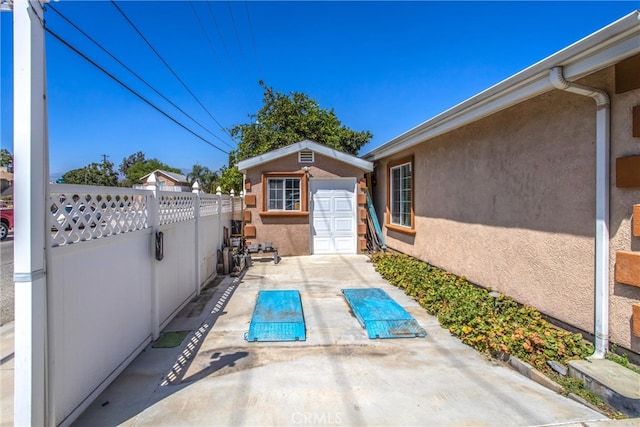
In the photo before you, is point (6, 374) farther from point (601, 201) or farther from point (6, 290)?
point (601, 201)

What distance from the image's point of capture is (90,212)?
2887mm

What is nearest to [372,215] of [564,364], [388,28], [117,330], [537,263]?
[388,28]

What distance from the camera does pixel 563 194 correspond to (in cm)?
388

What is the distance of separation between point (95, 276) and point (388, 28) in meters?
10.0

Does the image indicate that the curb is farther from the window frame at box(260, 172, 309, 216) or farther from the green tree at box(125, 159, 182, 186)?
the green tree at box(125, 159, 182, 186)

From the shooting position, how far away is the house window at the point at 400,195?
339 inches

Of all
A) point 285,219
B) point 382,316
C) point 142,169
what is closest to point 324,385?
point 382,316

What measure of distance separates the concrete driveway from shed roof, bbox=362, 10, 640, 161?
9.41ft

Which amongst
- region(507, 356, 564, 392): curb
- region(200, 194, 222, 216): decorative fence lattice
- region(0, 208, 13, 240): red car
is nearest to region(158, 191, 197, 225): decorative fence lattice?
region(200, 194, 222, 216): decorative fence lattice

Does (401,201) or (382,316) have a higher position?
(401,201)

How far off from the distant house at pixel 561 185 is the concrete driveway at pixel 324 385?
45.8 inches

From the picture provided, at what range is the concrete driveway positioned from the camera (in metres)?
2.64

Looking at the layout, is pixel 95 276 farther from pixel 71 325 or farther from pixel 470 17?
pixel 470 17

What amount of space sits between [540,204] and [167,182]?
127 feet
